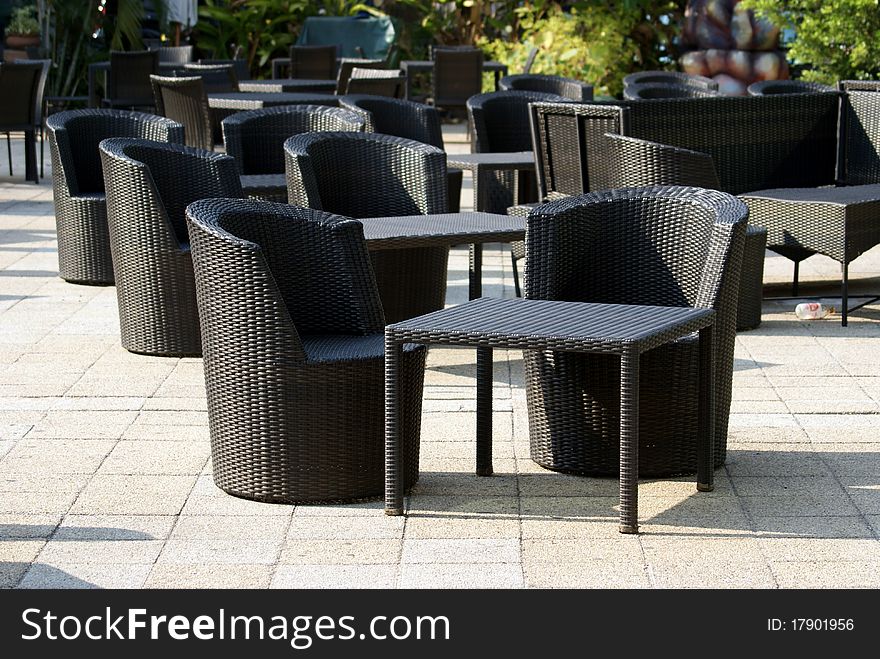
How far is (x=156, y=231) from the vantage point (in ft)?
20.3

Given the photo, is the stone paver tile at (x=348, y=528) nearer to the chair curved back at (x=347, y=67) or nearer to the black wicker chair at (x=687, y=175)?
the black wicker chair at (x=687, y=175)

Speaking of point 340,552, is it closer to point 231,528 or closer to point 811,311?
point 231,528

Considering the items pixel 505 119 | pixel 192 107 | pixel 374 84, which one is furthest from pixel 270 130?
pixel 374 84

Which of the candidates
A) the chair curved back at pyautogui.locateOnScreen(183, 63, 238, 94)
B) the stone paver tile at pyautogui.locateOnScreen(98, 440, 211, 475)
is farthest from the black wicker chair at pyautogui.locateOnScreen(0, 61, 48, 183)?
the stone paver tile at pyautogui.locateOnScreen(98, 440, 211, 475)

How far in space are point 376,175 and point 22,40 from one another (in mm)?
13413

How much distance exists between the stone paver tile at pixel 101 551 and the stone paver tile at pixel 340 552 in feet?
1.16

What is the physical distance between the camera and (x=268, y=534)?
13.3ft

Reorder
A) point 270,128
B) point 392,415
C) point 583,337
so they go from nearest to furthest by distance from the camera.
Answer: point 583,337, point 392,415, point 270,128

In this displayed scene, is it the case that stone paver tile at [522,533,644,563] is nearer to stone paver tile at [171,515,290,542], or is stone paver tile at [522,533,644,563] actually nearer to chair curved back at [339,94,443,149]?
stone paver tile at [171,515,290,542]

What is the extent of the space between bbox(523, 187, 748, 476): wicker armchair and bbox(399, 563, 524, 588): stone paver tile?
805mm

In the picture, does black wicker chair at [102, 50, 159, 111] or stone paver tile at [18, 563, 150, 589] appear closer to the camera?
stone paver tile at [18, 563, 150, 589]

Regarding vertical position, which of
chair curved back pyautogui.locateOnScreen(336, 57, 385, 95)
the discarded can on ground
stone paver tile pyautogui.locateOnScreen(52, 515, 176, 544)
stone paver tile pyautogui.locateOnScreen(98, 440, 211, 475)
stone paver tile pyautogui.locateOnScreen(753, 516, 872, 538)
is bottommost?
the discarded can on ground

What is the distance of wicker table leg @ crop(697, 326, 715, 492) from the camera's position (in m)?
4.36
